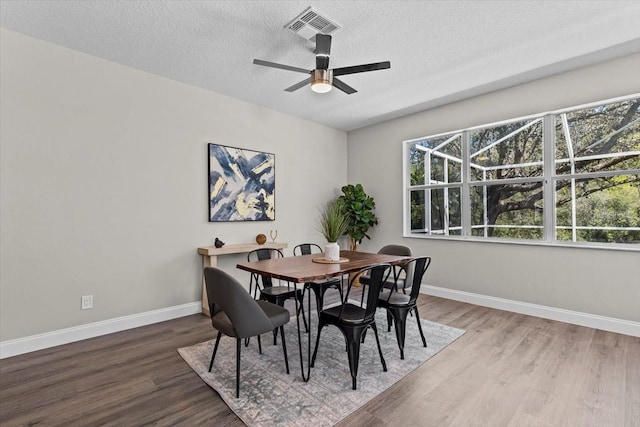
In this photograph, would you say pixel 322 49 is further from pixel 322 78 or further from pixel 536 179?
pixel 536 179

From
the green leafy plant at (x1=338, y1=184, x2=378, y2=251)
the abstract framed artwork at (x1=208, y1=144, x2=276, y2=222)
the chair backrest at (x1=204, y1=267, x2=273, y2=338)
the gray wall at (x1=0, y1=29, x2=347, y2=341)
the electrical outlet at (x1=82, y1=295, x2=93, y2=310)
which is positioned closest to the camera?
the chair backrest at (x1=204, y1=267, x2=273, y2=338)

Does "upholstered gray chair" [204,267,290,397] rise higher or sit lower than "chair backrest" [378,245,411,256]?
lower

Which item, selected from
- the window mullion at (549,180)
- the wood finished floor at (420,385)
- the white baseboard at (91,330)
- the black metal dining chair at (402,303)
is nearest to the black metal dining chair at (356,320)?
the wood finished floor at (420,385)

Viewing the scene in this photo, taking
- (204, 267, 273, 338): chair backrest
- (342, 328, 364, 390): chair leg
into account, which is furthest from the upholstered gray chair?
(342, 328, 364, 390): chair leg

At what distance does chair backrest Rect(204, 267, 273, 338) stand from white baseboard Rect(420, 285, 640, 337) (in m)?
3.26

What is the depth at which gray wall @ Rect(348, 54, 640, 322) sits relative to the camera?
3.23 metres

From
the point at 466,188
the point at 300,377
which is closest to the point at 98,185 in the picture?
the point at 300,377

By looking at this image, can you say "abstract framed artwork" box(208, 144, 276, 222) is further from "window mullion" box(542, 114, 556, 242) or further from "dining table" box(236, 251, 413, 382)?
"window mullion" box(542, 114, 556, 242)

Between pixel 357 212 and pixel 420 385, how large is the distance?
10.7 feet

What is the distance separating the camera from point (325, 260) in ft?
9.83

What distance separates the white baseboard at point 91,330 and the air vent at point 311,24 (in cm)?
331

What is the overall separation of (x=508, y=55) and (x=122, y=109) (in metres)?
4.16

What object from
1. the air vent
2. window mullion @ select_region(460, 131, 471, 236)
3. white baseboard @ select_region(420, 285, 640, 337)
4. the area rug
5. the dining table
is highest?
the air vent

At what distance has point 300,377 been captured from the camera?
2332 millimetres
